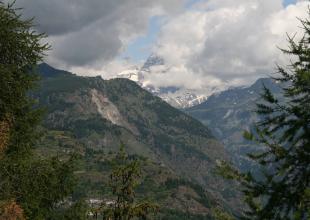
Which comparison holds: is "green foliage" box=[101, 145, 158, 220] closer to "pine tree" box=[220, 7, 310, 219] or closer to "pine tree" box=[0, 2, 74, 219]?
"pine tree" box=[0, 2, 74, 219]

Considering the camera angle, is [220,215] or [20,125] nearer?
[220,215]

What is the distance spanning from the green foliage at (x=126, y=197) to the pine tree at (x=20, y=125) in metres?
3.78

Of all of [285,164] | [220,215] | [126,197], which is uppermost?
[285,164]

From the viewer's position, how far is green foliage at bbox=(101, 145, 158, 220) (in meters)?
27.2

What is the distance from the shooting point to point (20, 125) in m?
29.1

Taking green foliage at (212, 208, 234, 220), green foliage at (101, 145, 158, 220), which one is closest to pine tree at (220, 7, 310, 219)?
green foliage at (212, 208, 234, 220)

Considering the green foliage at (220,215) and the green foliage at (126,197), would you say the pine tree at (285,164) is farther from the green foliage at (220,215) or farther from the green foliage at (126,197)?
the green foliage at (126,197)

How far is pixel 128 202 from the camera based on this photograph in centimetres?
2794

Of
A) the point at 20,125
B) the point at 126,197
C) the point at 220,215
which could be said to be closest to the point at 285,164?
the point at 220,215

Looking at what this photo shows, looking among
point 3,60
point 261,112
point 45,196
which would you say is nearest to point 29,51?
point 3,60

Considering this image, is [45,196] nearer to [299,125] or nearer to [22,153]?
[22,153]

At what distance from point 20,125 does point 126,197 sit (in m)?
7.95

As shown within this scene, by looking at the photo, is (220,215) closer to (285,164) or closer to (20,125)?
(285,164)

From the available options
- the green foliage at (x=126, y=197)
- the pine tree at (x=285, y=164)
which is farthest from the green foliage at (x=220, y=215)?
the green foliage at (x=126, y=197)
